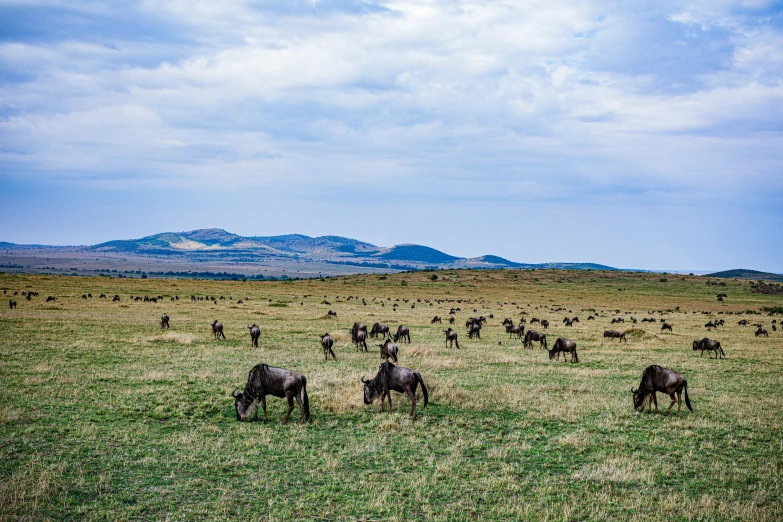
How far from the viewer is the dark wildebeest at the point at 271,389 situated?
14727 mm

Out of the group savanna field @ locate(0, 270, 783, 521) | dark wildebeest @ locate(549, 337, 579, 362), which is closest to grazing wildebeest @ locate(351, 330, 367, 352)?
savanna field @ locate(0, 270, 783, 521)

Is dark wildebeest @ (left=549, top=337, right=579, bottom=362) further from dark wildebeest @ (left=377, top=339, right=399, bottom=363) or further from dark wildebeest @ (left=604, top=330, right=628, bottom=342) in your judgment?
dark wildebeest @ (left=604, top=330, right=628, bottom=342)

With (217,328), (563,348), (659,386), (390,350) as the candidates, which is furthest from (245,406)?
(217,328)

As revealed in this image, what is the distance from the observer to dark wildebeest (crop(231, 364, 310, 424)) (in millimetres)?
14727

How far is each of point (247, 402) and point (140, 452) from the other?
3.53m

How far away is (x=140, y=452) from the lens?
39.3 ft

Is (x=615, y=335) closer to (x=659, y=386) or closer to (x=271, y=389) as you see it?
(x=659, y=386)

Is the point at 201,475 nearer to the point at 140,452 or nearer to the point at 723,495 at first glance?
the point at 140,452

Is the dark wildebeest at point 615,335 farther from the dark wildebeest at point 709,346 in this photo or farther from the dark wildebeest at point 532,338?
the dark wildebeest at point 532,338

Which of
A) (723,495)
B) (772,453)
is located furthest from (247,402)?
(772,453)

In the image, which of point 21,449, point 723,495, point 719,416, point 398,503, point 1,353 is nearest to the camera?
point 398,503

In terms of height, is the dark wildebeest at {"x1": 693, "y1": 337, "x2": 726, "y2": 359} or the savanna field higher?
the dark wildebeest at {"x1": 693, "y1": 337, "x2": 726, "y2": 359}

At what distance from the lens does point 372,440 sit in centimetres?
1333

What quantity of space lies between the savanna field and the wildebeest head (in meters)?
0.40
